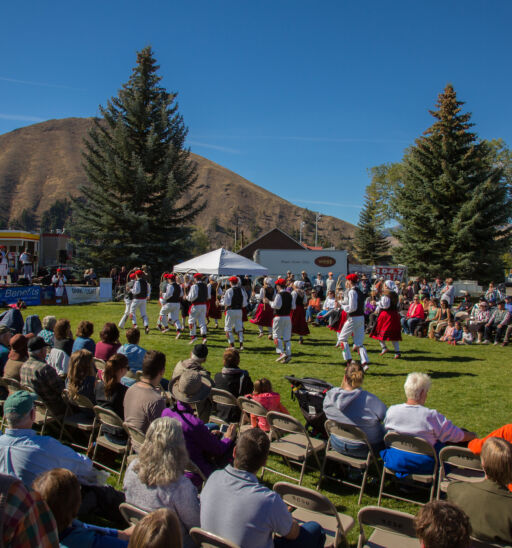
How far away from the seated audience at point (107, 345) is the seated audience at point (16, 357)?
41.6 inches

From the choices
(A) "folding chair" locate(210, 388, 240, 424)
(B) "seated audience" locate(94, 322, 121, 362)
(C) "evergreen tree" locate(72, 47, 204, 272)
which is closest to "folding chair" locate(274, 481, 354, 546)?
(A) "folding chair" locate(210, 388, 240, 424)

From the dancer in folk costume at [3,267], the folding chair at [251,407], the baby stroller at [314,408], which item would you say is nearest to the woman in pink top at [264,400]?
the folding chair at [251,407]

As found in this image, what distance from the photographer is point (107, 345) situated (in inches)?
270

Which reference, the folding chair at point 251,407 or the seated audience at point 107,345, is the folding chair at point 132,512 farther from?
the seated audience at point 107,345

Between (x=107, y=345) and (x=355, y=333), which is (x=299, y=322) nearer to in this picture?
(x=355, y=333)

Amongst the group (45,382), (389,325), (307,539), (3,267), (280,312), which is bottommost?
(307,539)

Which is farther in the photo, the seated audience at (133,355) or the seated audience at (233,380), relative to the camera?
the seated audience at (133,355)

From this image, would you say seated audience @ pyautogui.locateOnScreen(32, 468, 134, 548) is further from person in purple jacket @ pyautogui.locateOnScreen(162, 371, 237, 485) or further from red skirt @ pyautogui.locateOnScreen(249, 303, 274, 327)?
red skirt @ pyautogui.locateOnScreen(249, 303, 274, 327)

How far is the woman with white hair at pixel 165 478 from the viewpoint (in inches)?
109

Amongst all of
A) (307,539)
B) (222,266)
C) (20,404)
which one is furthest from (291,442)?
(222,266)

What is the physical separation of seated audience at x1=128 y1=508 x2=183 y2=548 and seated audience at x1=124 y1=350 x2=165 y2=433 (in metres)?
2.49

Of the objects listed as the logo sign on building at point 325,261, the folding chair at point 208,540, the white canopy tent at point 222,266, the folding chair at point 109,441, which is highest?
the logo sign on building at point 325,261

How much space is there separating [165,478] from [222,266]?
48.0 feet

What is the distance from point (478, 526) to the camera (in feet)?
8.70
